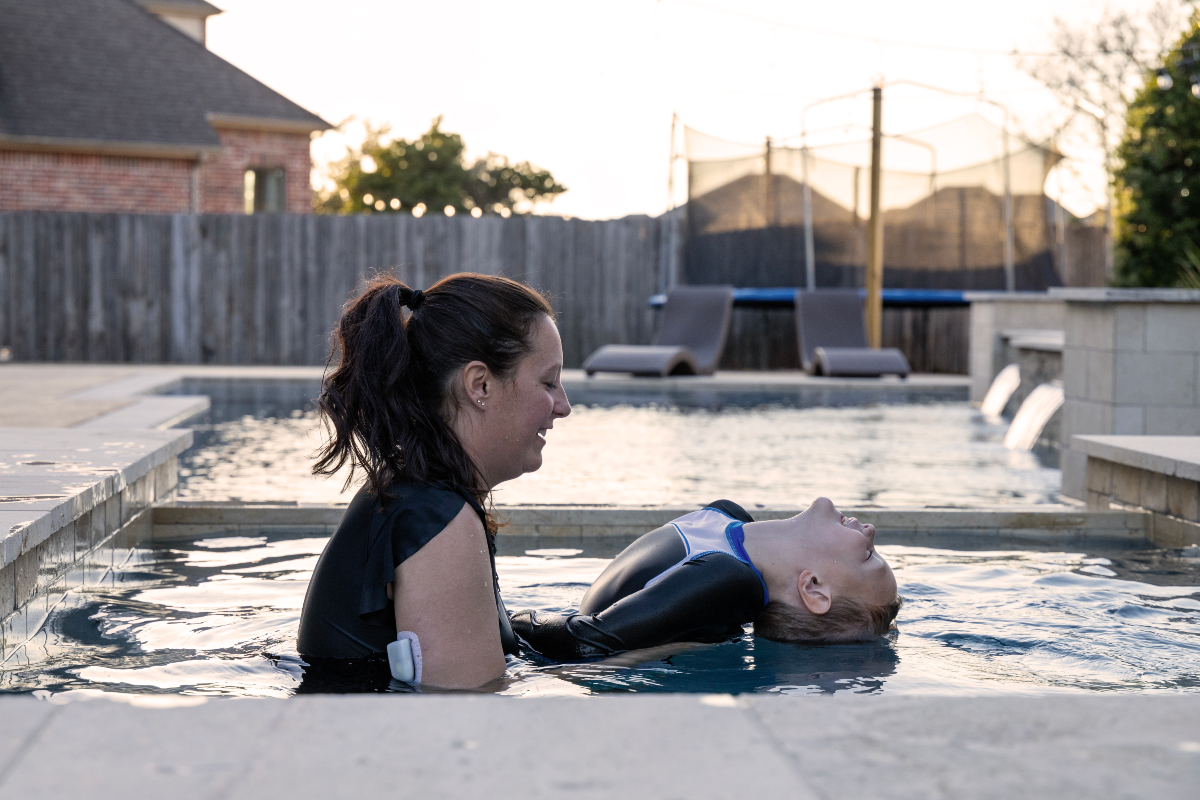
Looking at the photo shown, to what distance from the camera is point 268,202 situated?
21594mm

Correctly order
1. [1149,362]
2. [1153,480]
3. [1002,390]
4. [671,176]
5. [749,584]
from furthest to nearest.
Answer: [671,176], [1002,390], [1149,362], [1153,480], [749,584]

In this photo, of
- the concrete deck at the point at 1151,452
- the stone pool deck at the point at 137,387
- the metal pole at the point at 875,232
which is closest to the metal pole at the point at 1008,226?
the stone pool deck at the point at 137,387

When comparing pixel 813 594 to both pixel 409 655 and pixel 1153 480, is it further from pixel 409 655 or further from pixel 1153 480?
pixel 1153 480

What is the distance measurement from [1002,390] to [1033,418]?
2108 mm

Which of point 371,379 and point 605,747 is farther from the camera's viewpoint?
point 371,379

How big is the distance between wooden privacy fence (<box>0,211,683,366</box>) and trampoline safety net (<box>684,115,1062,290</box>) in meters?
0.89

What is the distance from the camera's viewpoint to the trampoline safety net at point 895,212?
643 inches

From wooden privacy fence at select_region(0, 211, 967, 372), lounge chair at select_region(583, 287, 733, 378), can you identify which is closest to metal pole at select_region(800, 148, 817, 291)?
wooden privacy fence at select_region(0, 211, 967, 372)

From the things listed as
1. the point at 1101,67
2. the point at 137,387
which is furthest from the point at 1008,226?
the point at 137,387

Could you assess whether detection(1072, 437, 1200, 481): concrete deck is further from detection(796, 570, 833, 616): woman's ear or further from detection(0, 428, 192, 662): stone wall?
detection(0, 428, 192, 662): stone wall

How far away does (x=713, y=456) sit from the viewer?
733cm

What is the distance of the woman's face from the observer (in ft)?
7.26

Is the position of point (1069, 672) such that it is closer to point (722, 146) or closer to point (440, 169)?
point (722, 146)

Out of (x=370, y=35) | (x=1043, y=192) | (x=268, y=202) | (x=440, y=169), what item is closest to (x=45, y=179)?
(x=268, y=202)
